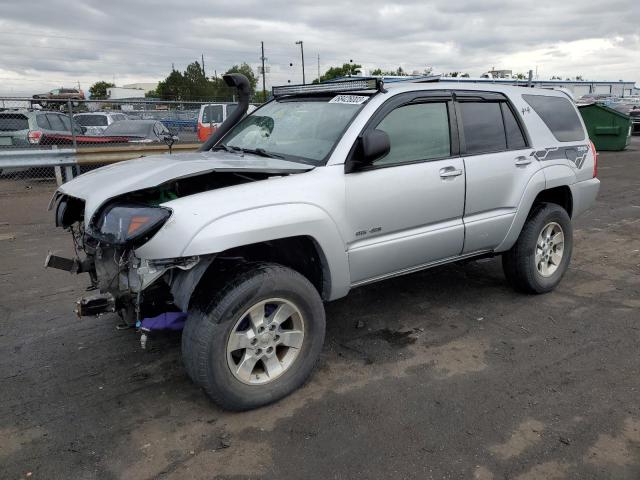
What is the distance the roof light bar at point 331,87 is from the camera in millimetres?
3798

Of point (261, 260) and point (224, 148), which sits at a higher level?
point (224, 148)

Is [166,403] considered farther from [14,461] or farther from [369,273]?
[369,273]

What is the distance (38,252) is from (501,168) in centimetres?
546

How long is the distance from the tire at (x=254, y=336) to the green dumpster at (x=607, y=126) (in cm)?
1848

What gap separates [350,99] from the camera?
384 cm

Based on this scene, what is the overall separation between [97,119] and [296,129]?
12135mm

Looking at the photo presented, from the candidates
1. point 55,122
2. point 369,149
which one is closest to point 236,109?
point 369,149

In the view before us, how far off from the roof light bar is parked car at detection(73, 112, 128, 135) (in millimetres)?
9820

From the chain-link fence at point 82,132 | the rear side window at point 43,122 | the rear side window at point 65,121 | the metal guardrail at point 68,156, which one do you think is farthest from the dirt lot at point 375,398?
the rear side window at point 65,121

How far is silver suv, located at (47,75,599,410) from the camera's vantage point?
292 cm

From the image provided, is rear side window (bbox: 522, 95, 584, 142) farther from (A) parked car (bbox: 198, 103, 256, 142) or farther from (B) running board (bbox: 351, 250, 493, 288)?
(A) parked car (bbox: 198, 103, 256, 142)

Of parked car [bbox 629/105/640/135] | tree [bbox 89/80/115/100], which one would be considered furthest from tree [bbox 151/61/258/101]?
parked car [bbox 629/105/640/135]

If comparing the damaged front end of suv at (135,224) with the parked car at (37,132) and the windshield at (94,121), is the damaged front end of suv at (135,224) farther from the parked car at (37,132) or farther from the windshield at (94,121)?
the windshield at (94,121)

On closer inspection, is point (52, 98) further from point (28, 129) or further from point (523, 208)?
point (523, 208)
